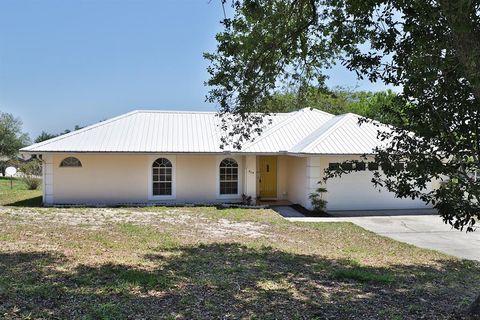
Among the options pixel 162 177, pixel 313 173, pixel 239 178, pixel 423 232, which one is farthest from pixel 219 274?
pixel 239 178

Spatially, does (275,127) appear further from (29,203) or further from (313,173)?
(29,203)

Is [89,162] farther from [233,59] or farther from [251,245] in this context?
[233,59]

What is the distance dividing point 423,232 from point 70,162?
14402 millimetres

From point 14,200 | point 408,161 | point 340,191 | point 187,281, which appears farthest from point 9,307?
point 14,200

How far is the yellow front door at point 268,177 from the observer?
68.9 ft

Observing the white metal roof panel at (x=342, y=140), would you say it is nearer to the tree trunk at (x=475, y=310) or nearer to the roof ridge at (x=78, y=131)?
the roof ridge at (x=78, y=131)

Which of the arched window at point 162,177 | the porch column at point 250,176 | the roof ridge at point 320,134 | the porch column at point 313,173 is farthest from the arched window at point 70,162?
the porch column at point 313,173

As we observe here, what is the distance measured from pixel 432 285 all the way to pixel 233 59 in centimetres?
532

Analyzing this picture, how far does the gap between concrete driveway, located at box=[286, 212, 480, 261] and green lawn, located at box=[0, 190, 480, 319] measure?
0.77 metres

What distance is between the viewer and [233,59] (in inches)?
327

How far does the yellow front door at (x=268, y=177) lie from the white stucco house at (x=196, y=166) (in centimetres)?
5

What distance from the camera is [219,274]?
283 inches

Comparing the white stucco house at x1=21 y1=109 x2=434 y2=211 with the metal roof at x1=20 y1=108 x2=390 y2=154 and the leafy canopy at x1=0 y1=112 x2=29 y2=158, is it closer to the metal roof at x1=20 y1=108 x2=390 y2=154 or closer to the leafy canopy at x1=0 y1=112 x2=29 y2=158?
the metal roof at x1=20 y1=108 x2=390 y2=154

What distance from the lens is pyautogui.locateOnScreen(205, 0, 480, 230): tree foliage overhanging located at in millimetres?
4328
